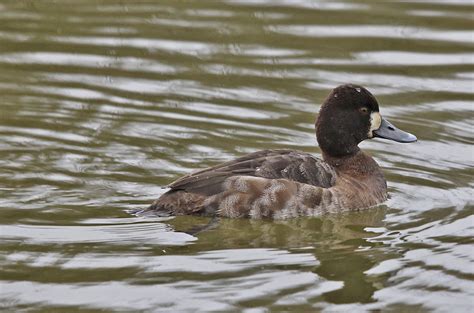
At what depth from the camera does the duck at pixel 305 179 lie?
25.5 feet

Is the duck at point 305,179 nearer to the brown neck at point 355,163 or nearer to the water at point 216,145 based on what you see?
the brown neck at point 355,163

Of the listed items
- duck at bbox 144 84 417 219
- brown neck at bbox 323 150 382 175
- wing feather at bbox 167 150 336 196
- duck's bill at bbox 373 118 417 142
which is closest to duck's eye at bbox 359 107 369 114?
duck at bbox 144 84 417 219

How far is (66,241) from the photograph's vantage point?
7168mm

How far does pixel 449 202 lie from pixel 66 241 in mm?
2684

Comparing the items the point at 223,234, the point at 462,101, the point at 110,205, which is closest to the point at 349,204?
the point at 223,234

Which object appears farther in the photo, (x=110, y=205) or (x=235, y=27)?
(x=235, y=27)

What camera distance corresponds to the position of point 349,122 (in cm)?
855

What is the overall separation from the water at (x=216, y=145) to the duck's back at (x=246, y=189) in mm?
154

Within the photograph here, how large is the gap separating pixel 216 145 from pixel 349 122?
1249 millimetres

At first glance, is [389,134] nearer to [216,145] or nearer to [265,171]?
[265,171]

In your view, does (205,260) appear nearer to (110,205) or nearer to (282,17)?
(110,205)

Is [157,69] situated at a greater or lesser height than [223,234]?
greater

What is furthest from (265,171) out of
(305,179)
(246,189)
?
(305,179)

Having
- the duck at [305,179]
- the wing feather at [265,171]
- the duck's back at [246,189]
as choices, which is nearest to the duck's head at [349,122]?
the duck at [305,179]
